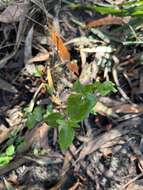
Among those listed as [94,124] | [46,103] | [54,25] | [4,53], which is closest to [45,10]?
[54,25]

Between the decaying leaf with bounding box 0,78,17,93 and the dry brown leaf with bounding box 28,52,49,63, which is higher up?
the dry brown leaf with bounding box 28,52,49,63

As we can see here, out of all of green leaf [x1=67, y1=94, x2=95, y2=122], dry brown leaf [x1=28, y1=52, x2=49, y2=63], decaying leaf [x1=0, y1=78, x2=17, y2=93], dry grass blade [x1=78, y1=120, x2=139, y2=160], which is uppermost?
dry brown leaf [x1=28, y1=52, x2=49, y2=63]

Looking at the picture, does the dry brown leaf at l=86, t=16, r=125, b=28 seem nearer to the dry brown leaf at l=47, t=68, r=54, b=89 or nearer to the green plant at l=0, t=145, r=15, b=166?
the dry brown leaf at l=47, t=68, r=54, b=89

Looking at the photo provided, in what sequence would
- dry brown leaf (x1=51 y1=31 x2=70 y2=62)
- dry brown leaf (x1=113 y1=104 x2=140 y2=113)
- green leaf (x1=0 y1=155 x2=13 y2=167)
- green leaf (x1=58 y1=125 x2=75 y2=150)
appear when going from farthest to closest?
dry brown leaf (x1=51 y1=31 x2=70 y2=62)
dry brown leaf (x1=113 y1=104 x2=140 y2=113)
green leaf (x1=0 y1=155 x2=13 y2=167)
green leaf (x1=58 y1=125 x2=75 y2=150)

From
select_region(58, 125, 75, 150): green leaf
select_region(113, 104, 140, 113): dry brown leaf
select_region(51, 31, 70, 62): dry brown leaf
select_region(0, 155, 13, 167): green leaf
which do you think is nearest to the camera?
select_region(58, 125, 75, 150): green leaf

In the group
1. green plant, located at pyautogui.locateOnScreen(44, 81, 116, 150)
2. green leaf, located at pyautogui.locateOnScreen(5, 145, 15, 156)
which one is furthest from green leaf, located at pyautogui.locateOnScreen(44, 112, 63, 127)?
green leaf, located at pyautogui.locateOnScreen(5, 145, 15, 156)

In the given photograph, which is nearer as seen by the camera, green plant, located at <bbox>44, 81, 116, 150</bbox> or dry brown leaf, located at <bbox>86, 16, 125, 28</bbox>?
green plant, located at <bbox>44, 81, 116, 150</bbox>

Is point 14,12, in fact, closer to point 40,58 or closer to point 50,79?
point 40,58

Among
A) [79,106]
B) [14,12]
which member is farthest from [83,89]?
[14,12]
